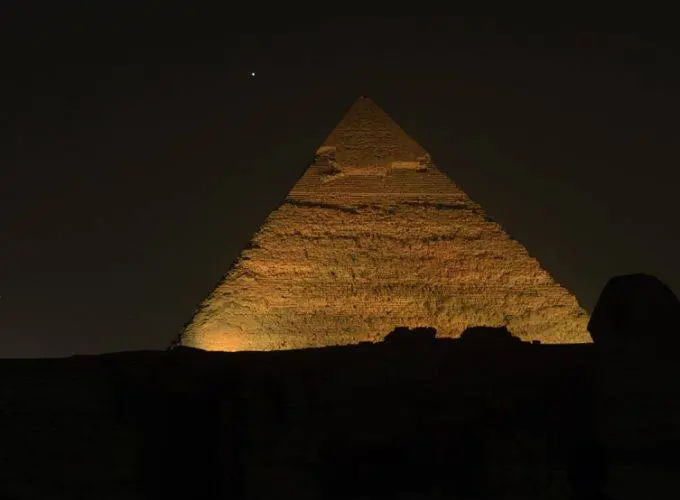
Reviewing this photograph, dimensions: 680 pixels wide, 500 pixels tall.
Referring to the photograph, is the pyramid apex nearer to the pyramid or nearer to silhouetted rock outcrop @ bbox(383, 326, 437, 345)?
the pyramid

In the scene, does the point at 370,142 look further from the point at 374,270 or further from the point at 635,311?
the point at 635,311

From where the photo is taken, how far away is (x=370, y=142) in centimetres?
3700

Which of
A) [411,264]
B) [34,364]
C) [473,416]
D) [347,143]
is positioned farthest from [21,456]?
[347,143]

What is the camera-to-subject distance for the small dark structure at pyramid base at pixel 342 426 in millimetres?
11836

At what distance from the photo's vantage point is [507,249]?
34.2 metres

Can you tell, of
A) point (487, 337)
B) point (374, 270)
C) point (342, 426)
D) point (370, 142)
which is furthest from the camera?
point (370, 142)

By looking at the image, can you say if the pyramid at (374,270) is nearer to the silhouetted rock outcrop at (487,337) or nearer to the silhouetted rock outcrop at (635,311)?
the silhouetted rock outcrop at (487,337)

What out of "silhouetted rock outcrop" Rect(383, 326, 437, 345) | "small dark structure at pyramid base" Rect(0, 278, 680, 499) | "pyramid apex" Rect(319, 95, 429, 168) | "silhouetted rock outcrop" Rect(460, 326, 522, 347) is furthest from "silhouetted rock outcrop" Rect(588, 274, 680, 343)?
"pyramid apex" Rect(319, 95, 429, 168)

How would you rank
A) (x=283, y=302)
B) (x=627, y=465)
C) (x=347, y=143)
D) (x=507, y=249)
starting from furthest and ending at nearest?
1. (x=347, y=143)
2. (x=507, y=249)
3. (x=283, y=302)
4. (x=627, y=465)

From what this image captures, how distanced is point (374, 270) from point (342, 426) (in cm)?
2158

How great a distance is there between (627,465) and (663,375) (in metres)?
0.85

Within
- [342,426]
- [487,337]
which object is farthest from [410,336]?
[342,426]

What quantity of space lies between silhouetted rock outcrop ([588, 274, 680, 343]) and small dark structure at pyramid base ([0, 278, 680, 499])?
97 mm

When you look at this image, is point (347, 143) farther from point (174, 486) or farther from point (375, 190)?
point (174, 486)
